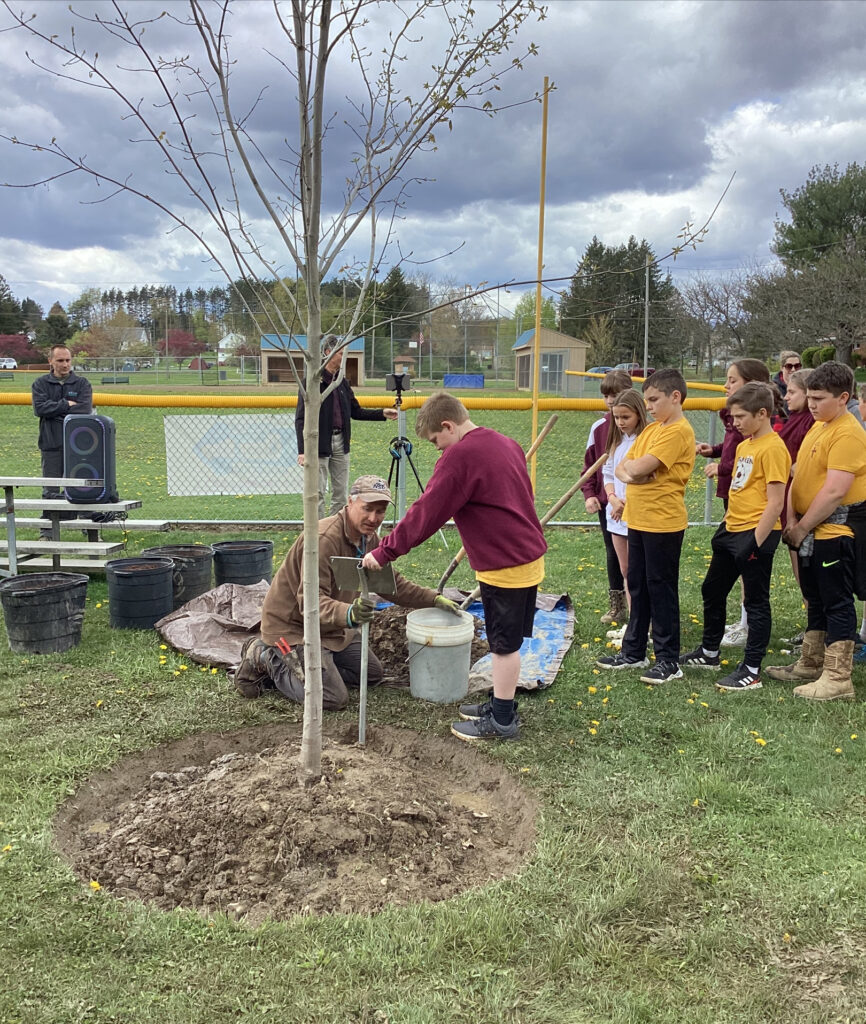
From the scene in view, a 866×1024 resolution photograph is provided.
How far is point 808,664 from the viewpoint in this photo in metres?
4.98

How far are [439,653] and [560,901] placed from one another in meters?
1.91

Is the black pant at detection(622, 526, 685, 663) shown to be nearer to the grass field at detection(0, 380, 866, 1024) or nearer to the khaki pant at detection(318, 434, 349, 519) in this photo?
the grass field at detection(0, 380, 866, 1024)

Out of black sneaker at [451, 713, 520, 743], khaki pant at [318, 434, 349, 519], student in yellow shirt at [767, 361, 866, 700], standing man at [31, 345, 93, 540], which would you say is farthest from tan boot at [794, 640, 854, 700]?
standing man at [31, 345, 93, 540]

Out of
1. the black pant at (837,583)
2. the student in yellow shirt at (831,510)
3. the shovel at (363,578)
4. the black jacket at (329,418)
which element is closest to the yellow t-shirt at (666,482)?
the student in yellow shirt at (831,510)

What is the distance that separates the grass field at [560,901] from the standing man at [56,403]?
382cm

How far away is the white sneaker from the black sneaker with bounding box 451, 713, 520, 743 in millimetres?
2174

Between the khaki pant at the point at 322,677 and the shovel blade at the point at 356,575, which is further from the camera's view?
the khaki pant at the point at 322,677

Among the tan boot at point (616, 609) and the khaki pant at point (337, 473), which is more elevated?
the khaki pant at point (337, 473)

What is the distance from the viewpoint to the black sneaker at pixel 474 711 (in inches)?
170

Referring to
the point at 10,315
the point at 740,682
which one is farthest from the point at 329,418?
the point at 10,315

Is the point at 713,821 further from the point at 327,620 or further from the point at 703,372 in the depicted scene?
the point at 703,372

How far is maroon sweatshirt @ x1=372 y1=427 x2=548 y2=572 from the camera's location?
3760mm

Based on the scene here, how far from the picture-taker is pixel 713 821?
10.8ft

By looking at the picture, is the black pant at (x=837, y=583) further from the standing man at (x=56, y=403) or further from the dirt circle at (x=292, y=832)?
the standing man at (x=56, y=403)
